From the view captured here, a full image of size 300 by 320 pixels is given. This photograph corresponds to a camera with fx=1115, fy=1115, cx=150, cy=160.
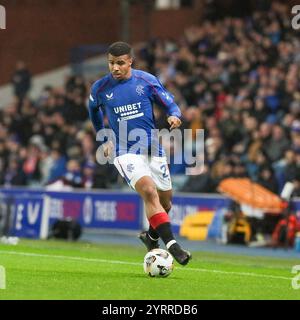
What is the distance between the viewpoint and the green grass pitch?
10312 millimetres

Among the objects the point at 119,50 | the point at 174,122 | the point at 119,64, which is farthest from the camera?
the point at 119,64

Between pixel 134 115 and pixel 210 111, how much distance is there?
13.2 m

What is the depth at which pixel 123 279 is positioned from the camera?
11664 mm

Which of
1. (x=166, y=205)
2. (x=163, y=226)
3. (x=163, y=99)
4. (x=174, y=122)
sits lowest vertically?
(x=163, y=226)

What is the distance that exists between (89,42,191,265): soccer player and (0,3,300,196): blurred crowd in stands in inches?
347

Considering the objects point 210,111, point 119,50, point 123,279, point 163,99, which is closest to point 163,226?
point 123,279

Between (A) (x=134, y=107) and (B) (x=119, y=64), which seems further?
(A) (x=134, y=107)

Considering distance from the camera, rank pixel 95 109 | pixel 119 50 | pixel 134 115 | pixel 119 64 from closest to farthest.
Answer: pixel 119 50 < pixel 119 64 < pixel 134 115 < pixel 95 109

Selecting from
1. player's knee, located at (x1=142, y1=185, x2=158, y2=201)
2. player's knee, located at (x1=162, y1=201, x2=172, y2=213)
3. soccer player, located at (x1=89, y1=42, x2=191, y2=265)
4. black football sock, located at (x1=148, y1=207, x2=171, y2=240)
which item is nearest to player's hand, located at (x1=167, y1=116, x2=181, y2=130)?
soccer player, located at (x1=89, y1=42, x2=191, y2=265)

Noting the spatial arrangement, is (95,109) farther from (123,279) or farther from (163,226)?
(123,279)

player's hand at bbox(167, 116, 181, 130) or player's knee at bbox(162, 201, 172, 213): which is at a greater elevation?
player's hand at bbox(167, 116, 181, 130)

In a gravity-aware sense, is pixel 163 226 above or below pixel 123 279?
above

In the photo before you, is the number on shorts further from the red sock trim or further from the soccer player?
the red sock trim

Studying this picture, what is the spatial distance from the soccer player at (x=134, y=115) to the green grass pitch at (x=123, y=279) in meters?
0.76
